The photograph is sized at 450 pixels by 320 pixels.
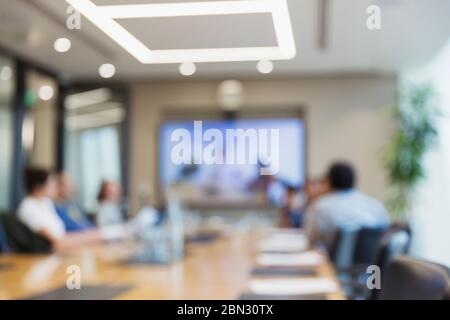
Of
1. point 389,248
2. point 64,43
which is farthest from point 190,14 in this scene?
point 389,248

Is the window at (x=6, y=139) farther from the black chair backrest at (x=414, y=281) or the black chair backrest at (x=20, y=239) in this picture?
the black chair backrest at (x=414, y=281)

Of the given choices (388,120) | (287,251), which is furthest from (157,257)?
(388,120)

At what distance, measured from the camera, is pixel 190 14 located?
1.31 meters

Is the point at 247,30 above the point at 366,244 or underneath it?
above

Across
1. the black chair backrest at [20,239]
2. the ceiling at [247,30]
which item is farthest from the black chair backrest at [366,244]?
the ceiling at [247,30]

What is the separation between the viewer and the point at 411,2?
52.9 inches

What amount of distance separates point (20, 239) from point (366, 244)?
2082 millimetres

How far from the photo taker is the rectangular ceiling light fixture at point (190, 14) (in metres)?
1.29

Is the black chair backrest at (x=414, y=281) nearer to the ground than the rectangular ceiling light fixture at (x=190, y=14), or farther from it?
nearer to the ground

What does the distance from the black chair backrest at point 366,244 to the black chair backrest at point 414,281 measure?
82.3 inches

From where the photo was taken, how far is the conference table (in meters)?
1.89

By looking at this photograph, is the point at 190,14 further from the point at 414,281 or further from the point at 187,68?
the point at 414,281

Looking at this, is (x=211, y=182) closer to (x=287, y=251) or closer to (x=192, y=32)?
(x=287, y=251)
